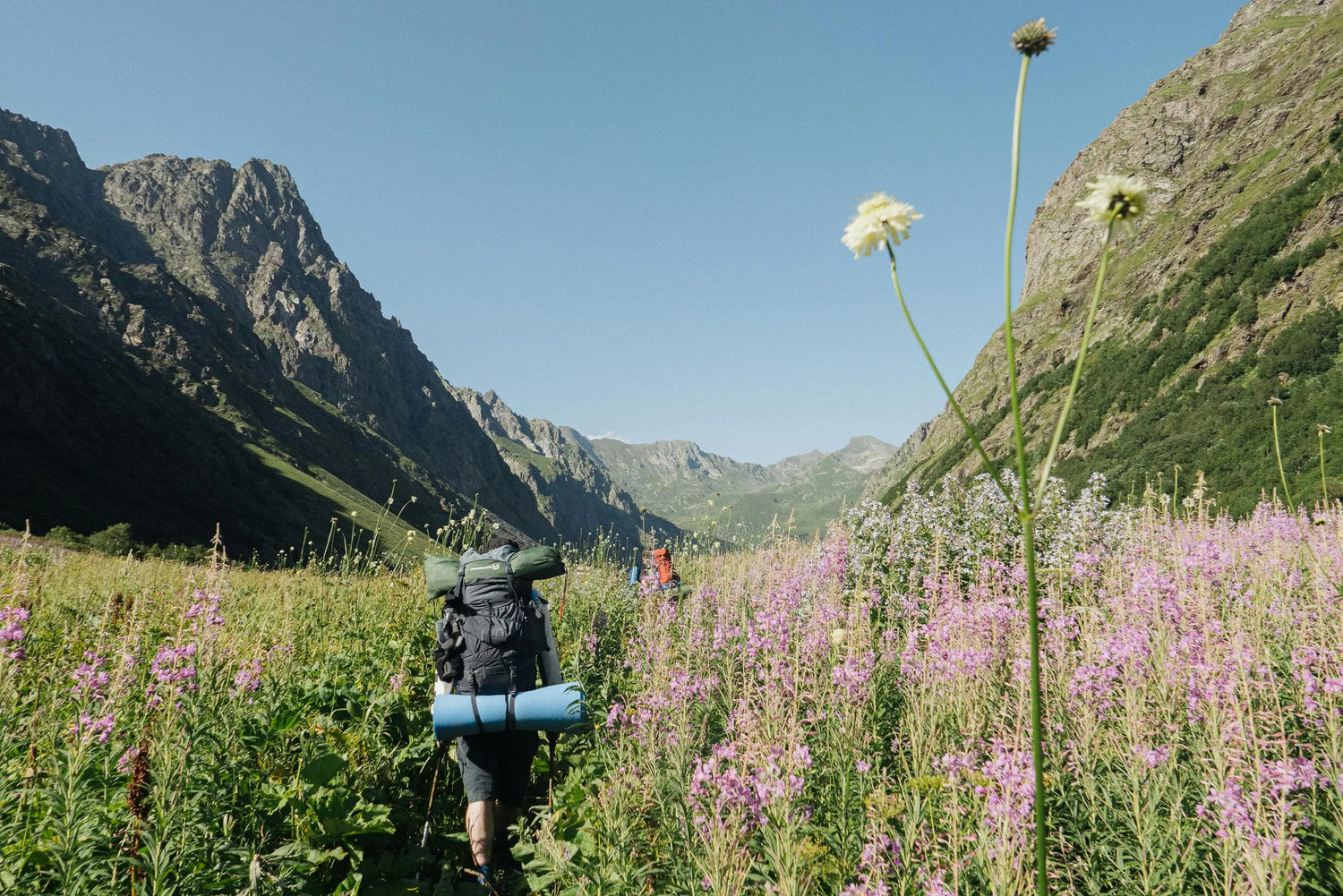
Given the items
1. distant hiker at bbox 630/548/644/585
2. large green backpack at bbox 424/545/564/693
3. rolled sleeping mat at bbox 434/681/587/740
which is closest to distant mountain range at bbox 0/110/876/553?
distant hiker at bbox 630/548/644/585

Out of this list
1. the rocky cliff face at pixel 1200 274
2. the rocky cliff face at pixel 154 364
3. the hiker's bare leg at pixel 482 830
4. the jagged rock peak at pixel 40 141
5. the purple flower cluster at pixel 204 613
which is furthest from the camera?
the jagged rock peak at pixel 40 141

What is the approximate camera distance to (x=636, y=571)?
38.3ft

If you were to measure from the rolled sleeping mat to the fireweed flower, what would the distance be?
4.69 m

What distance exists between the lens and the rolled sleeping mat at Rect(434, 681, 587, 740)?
183 inches

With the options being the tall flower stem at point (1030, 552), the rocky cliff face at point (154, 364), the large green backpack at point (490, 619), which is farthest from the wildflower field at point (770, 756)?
the rocky cliff face at point (154, 364)

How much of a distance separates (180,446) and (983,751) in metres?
116

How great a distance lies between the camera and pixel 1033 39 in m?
1.59

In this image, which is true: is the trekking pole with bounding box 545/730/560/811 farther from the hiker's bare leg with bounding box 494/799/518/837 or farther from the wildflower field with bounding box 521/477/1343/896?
the hiker's bare leg with bounding box 494/799/518/837

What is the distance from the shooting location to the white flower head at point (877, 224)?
5.62ft

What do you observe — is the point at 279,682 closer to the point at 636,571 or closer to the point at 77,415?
the point at 636,571

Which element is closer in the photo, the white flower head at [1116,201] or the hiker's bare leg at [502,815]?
the white flower head at [1116,201]

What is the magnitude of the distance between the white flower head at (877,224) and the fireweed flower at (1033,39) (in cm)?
45

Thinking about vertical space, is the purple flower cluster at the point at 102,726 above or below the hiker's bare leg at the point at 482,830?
above

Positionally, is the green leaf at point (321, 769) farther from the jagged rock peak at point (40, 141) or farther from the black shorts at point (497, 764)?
the jagged rock peak at point (40, 141)
